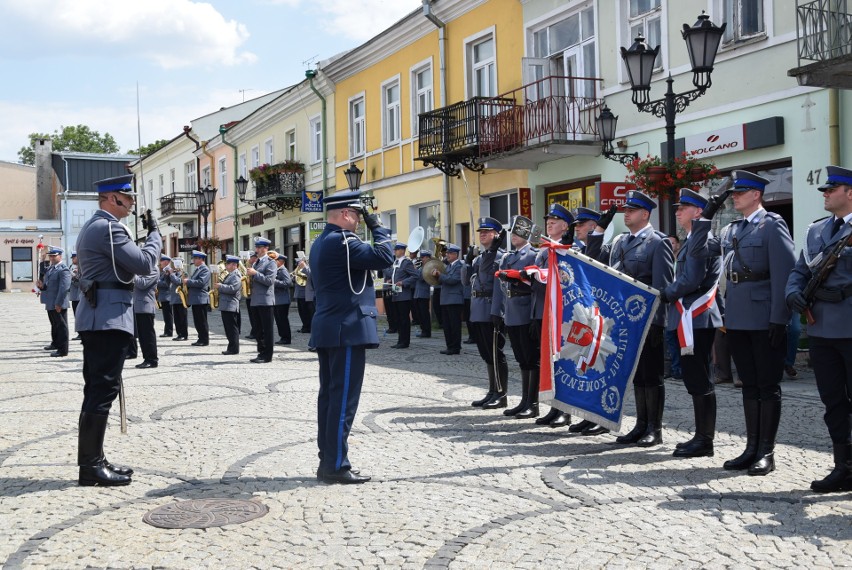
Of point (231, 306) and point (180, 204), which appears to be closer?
point (231, 306)

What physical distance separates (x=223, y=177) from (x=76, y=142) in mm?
50043

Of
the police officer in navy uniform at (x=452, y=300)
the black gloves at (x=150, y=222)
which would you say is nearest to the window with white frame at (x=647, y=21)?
the police officer in navy uniform at (x=452, y=300)

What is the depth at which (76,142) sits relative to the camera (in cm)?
8700

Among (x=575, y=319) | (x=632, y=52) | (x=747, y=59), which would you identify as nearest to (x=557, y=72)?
(x=747, y=59)

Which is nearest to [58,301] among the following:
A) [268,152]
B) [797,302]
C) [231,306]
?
[231,306]

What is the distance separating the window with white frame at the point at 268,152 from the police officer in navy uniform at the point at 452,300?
67.7ft

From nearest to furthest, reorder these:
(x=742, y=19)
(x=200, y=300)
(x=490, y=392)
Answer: (x=490, y=392)
(x=742, y=19)
(x=200, y=300)

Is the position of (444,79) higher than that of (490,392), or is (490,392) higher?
(444,79)

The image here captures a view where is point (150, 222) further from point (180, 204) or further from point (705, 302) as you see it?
point (180, 204)

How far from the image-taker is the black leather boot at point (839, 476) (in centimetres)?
575

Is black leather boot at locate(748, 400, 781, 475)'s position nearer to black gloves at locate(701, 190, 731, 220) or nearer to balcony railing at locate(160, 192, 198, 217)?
black gloves at locate(701, 190, 731, 220)

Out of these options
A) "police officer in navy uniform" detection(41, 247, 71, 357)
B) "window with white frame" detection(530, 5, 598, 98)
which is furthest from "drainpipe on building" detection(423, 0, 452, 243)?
"police officer in navy uniform" detection(41, 247, 71, 357)

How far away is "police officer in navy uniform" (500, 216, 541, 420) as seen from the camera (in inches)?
352

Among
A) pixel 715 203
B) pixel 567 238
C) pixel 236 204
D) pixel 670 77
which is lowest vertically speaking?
pixel 567 238
